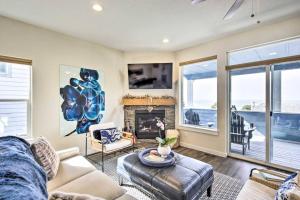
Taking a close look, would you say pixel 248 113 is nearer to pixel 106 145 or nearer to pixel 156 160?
pixel 156 160

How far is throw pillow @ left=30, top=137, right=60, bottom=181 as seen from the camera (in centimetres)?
172

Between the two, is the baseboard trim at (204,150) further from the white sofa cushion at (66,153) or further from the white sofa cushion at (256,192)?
the white sofa cushion at (66,153)

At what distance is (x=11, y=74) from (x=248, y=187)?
3.77 m

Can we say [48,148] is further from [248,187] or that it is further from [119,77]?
[119,77]

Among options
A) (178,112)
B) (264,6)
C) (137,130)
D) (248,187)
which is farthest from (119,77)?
(248,187)

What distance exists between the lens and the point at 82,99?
3576 mm

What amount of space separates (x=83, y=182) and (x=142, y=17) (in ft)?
8.18

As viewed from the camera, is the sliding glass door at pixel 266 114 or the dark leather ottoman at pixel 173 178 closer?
the dark leather ottoman at pixel 173 178

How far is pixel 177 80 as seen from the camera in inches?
175

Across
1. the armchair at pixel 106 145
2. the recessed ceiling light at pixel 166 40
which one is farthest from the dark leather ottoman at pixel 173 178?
the recessed ceiling light at pixel 166 40

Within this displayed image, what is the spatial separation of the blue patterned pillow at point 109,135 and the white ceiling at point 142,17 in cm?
201

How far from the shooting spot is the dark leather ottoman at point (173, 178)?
167 centimetres

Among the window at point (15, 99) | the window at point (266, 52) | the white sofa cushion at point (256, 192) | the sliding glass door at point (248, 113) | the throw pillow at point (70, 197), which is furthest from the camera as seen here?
the sliding glass door at point (248, 113)

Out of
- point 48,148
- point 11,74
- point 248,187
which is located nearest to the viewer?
point 248,187
